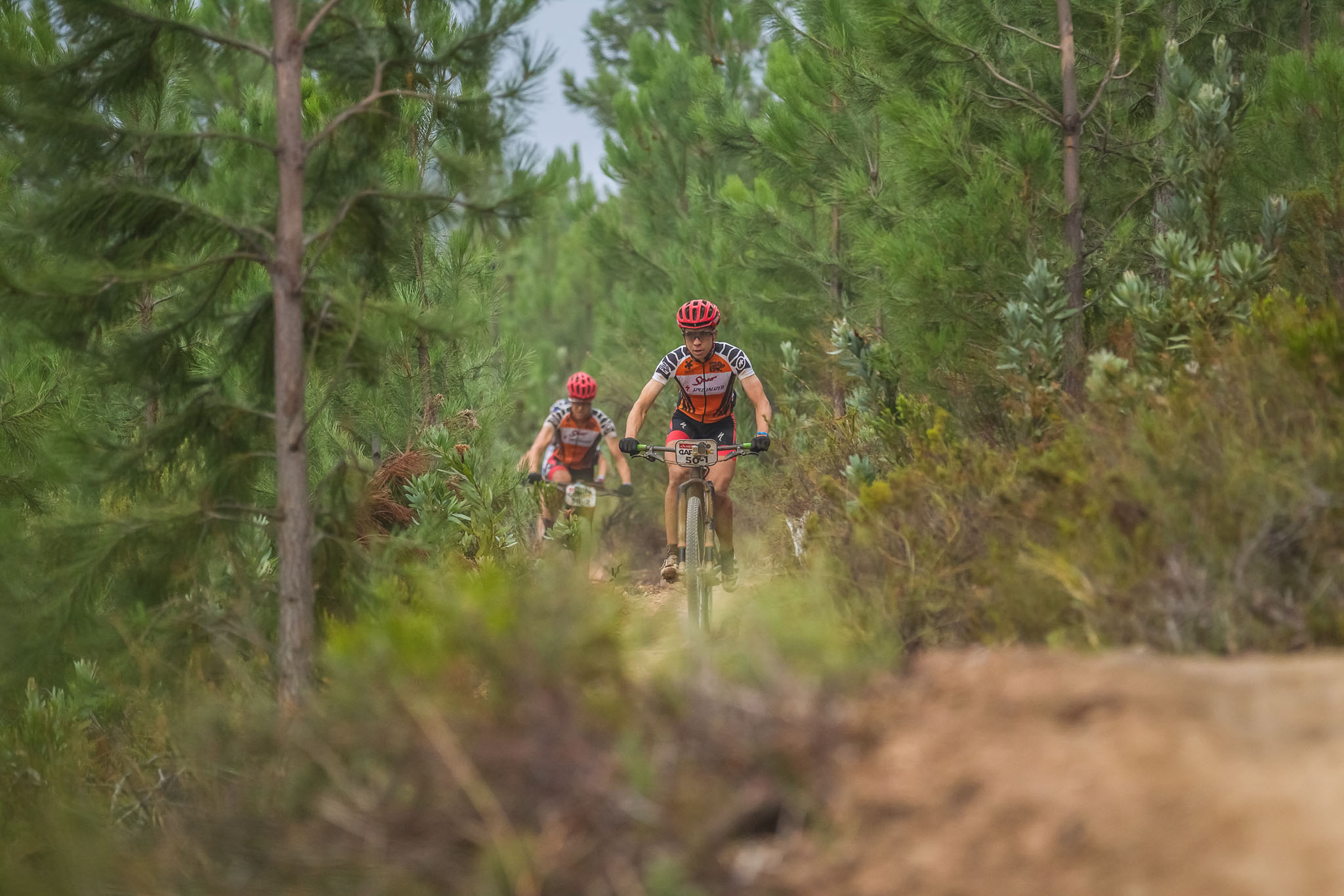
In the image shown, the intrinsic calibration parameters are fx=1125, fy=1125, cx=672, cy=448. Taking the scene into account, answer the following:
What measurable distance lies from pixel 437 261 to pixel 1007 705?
8118 mm

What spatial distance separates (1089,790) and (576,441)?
31.1 feet

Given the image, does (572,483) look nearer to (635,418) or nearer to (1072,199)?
(635,418)

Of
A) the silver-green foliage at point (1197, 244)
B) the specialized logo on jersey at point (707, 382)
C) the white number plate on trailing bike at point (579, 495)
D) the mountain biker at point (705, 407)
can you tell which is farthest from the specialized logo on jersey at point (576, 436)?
the silver-green foliage at point (1197, 244)

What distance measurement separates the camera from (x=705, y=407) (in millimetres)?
8484

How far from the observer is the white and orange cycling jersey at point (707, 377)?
8141 millimetres

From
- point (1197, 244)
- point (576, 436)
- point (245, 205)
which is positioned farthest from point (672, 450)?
point (576, 436)

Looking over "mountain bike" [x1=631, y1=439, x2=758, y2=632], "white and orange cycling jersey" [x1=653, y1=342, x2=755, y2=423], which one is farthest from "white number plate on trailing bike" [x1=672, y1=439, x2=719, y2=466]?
"white and orange cycling jersey" [x1=653, y1=342, x2=755, y2=423]

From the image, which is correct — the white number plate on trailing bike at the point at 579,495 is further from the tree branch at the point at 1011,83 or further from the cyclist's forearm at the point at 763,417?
the tree branch at the point at 1011,83

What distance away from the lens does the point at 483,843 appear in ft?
8.93

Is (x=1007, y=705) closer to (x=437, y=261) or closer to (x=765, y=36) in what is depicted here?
(x=437, y=261)

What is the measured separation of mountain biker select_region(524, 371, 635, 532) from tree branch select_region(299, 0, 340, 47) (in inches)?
221

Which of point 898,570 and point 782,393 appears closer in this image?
point 898,570

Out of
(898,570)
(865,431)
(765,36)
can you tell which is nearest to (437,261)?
(865,431)

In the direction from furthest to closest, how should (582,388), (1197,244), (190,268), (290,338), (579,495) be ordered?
(582,388) < (579,495) < (1197,244) < (290,338) < (190,268)
